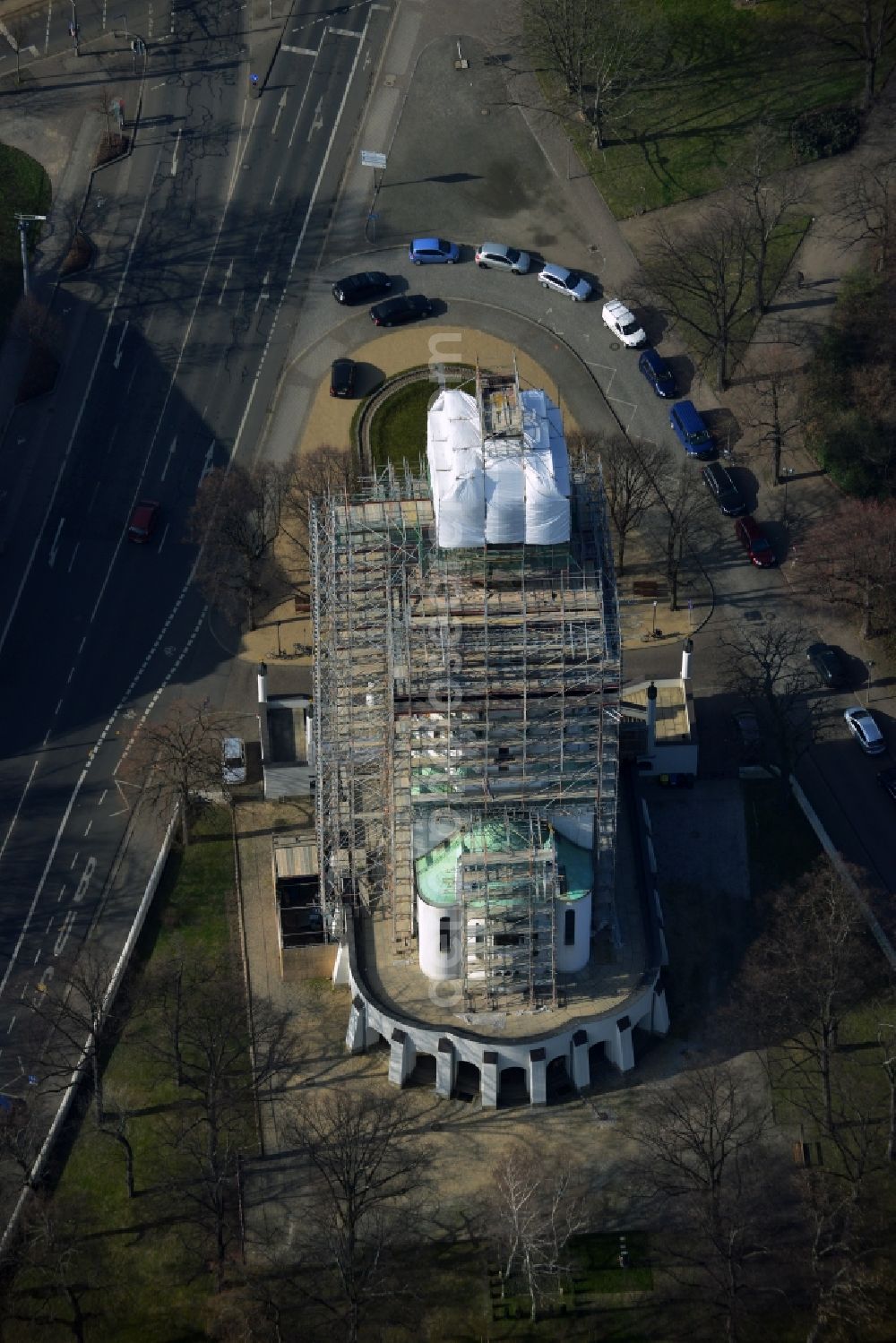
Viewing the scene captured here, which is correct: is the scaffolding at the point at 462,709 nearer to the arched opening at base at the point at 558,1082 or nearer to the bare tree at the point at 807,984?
the arched opening at base at the point at 558,1082

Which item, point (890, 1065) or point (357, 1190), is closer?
point (357, 1190)

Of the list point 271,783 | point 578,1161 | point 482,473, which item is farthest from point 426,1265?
point 482,473

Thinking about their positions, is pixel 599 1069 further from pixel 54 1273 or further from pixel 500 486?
pixel 500 486

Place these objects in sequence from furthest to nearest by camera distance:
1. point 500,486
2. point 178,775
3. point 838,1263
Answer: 1. point 178,775
2. point 838,1263
3. point 500,486

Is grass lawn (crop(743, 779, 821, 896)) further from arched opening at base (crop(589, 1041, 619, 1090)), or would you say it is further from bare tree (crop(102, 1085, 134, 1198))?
bare tree (crop(102, 1085, 134, 1198))

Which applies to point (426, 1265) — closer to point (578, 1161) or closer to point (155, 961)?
point (578, 1161)

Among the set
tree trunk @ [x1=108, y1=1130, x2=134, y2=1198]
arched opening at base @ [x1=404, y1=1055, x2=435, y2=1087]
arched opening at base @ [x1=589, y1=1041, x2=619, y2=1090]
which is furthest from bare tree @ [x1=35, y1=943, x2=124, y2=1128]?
arched opening at base @ [x1=589, y1=1041, x2=619, y2=1090]

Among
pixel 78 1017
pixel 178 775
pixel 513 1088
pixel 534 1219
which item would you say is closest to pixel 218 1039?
pixel 78 1017
